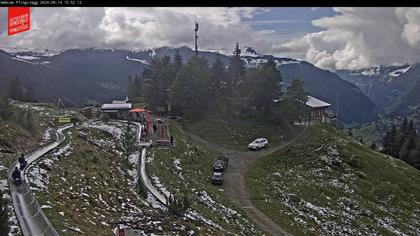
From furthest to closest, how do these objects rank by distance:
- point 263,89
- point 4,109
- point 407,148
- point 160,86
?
point 407,148 < point 160,86 < point 263,89 < point 4,109

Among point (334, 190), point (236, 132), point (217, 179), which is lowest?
point (334, 190)

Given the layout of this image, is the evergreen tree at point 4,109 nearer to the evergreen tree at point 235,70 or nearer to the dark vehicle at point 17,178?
the dark vehicle at point 17,178

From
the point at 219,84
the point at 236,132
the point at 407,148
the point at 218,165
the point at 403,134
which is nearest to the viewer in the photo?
the point at 218,165

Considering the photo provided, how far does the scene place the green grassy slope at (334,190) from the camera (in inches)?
1284

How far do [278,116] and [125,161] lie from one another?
1382 inches

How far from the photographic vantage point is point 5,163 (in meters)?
23.8

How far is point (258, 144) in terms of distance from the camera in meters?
53.1

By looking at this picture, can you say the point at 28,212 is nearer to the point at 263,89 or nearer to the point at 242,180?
the point at 242,180

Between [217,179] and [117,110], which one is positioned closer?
[217,179]

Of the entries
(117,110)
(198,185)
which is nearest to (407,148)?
(117,110)

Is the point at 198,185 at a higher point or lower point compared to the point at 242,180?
higher

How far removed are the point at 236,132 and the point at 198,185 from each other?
2662 cm

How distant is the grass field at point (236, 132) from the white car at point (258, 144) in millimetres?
1251

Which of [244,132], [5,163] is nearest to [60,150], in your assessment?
[5,163]
